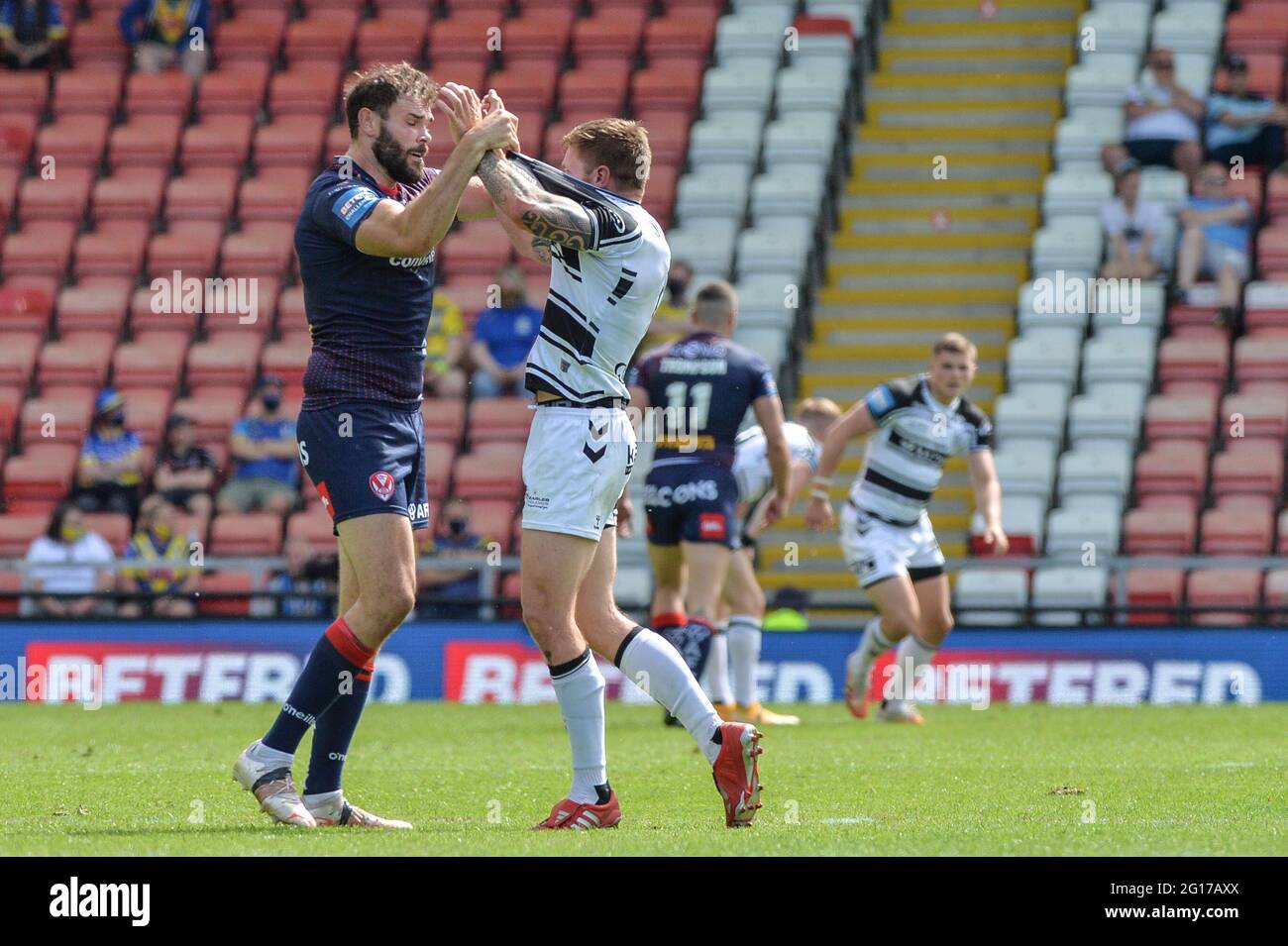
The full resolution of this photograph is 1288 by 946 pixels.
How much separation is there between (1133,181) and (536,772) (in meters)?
9.87

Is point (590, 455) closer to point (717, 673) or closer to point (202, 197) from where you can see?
point (717, 673)

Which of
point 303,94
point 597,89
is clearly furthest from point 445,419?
point 303,94

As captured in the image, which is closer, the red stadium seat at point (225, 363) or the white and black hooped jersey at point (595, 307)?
the white and black hooped jersey at point (595, 307)

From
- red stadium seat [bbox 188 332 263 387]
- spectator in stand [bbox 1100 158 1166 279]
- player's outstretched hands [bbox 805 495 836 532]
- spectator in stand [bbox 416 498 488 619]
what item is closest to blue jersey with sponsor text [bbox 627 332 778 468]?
player's outstretched hands [bbox 805 495 836 532]

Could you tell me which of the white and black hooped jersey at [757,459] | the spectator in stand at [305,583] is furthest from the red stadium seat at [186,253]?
the white and black hooped jersey at [757,459]

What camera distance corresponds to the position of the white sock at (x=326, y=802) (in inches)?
279

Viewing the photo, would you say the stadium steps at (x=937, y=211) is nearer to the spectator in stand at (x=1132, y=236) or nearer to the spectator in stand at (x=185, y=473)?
the spectator in stand at (x=1132, y=236)

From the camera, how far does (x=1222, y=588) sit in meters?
15.3

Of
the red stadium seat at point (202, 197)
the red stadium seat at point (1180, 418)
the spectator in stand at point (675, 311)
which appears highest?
the red stadium seat at point (202, 197)

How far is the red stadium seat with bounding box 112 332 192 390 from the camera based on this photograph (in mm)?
18203

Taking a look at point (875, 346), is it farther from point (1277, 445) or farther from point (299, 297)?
point (299, 297)

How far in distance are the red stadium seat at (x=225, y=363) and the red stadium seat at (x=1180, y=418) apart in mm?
7306

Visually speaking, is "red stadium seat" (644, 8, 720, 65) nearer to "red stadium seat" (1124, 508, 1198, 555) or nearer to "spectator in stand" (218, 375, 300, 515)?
"spectator in stand" (218, 375, 300, 515)
